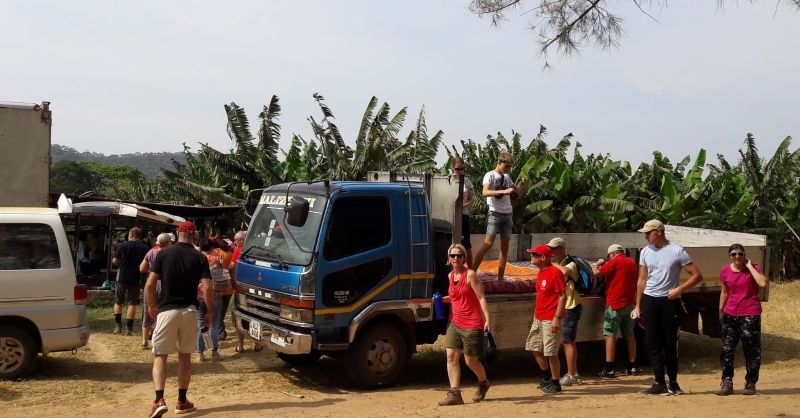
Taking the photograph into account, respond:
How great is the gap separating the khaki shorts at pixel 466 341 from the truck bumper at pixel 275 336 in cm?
147

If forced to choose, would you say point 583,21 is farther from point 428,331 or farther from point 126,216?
point 126,216

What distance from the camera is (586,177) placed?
19.5 m

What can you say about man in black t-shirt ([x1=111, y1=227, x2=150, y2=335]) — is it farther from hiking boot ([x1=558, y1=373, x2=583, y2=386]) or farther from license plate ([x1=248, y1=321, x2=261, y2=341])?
hiking boot ([x1=558, y1=373, x2=583, y2=386])

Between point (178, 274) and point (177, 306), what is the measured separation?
30 cm

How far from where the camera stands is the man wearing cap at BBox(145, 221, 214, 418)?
7176 millimetres

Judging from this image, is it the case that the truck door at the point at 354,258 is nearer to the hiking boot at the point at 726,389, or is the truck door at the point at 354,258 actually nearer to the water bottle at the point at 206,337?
the water bottle at the point at 206,337

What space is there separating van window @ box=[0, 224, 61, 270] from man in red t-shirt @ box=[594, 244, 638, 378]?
6.50 m

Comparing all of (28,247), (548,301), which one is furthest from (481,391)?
(28,247)

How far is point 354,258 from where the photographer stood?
8328 millimetres

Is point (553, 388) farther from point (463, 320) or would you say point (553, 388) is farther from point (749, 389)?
point (749, 389)

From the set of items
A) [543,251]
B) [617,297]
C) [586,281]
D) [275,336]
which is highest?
[543,251]

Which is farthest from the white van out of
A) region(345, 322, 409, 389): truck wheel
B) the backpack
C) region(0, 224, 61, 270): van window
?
the backpack

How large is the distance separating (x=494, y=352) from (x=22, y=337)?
514cm

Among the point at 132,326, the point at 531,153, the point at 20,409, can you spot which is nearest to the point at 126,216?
the point at 132,326
